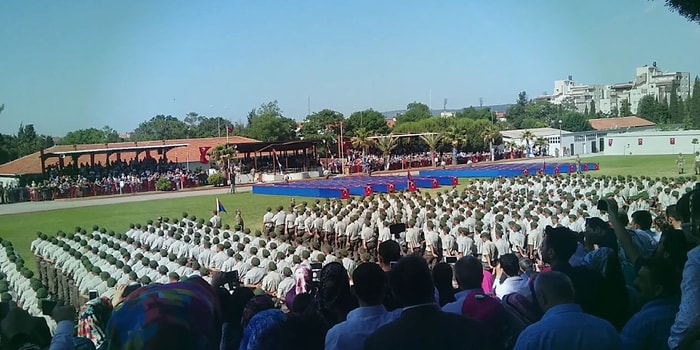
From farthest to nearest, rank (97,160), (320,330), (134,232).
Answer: (97,160), (134,232), (320,330)

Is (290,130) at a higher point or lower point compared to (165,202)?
higher

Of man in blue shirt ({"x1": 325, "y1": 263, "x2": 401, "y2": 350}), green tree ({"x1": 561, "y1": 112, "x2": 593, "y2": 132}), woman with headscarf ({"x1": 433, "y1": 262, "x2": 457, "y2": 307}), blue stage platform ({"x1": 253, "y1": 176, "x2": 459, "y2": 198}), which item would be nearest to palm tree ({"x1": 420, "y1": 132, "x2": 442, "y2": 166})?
blue stage platform ({"x1": 253, "y1": 176, "x2": 459, "y2": 198})

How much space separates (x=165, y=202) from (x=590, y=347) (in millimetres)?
25028

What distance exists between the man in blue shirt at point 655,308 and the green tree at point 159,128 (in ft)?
251

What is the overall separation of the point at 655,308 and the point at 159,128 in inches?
3331

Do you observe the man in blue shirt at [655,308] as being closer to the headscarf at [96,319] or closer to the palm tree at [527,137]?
the headscarf at [96,319]

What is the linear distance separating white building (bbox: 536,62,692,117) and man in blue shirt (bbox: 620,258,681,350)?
63708 mm

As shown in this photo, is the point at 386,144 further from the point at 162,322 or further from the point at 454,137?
the point at 162,322

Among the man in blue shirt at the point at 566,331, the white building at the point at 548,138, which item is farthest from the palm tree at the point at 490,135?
the man in blue shirt at the point at 566,331

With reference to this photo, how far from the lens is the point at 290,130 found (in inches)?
2191

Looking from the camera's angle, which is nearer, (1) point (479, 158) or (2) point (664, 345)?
(2) point (664, 345)

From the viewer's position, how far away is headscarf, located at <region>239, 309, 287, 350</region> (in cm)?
311

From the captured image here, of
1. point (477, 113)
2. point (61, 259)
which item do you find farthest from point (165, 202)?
point (477, 113)

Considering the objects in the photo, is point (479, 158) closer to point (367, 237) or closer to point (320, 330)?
point (367, 237)
